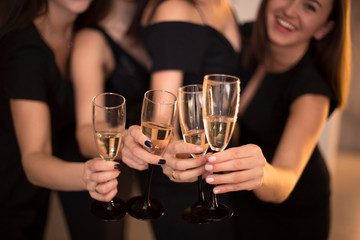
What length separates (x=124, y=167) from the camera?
80.4 inches

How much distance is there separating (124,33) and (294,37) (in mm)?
791

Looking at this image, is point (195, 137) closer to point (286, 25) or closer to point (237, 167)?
point (237, 167)

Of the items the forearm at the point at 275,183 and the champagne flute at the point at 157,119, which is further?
the forearm at the point at 275,183

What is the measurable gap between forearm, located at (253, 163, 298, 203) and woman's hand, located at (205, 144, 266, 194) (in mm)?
80

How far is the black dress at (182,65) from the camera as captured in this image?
1656 millimetres

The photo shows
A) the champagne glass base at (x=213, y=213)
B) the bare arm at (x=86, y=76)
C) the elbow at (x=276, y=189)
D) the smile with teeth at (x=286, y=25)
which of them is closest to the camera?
the champagne glass base at (x=213, y=213)

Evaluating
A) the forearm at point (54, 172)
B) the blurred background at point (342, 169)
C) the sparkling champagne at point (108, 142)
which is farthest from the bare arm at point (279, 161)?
the blurred background at point (342, 169)

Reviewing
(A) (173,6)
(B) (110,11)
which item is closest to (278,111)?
(A) (173,6)

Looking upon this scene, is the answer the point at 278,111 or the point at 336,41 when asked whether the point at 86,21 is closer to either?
the point at 278,111

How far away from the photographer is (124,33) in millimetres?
1992

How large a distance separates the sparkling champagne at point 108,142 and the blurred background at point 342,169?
3.81ft

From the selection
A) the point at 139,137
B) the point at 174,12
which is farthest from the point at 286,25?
the point at 139,137

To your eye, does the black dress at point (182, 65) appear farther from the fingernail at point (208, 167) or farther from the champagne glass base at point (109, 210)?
the fingernail at point (208, 167)

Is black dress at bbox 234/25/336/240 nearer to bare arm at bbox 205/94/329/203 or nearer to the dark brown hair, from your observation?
bare arm at bbox 205/94/329/203
